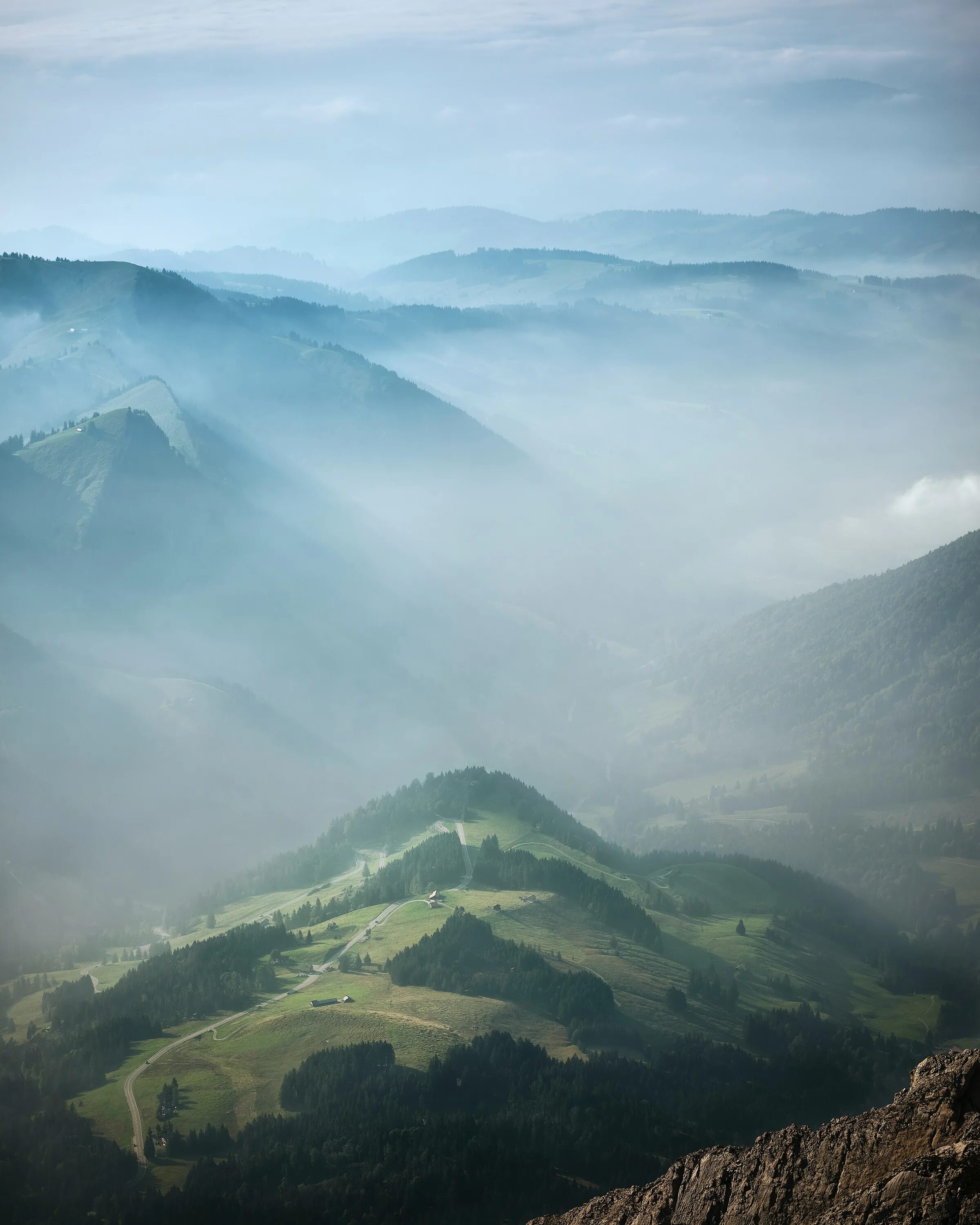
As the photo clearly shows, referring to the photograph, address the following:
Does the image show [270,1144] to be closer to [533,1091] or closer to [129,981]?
[533,1091]

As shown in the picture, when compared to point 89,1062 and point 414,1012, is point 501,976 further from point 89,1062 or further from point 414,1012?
point 89,1062

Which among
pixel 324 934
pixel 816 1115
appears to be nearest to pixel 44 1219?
pixel 324 934

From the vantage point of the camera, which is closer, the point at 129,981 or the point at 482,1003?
the point at 482,1003

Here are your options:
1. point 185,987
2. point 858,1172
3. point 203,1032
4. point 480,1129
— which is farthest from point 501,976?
point 858,1172

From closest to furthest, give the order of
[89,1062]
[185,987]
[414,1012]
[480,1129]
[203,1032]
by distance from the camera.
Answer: [480,1129]
[89,1062]
[203,1032]
[414,1012]
[185,987]

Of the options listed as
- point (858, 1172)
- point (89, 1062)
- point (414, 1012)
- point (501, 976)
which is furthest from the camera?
point (501, 976)

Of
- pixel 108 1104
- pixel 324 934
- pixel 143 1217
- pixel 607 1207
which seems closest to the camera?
pixel 607 1207

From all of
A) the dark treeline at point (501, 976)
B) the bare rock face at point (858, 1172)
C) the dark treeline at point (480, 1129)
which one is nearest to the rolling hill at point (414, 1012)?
the dark treeline at point (501, 976)
